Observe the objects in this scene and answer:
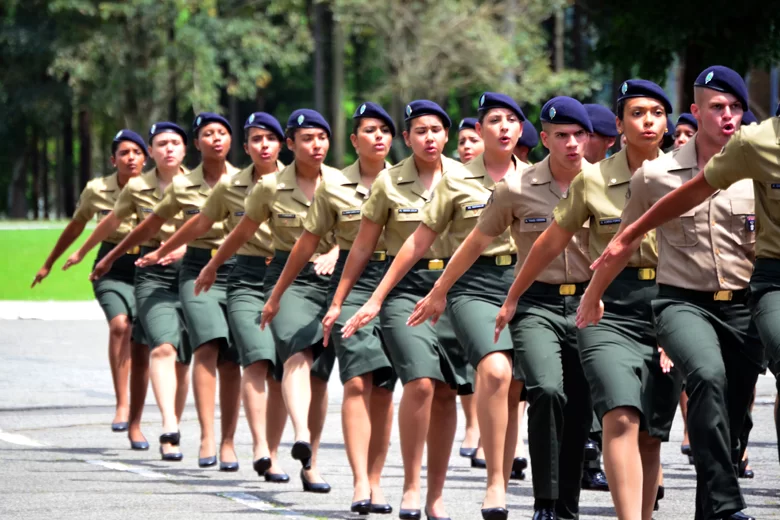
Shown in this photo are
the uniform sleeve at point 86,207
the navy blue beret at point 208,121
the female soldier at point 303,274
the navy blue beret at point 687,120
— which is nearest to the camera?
the female soldier at point 303,274

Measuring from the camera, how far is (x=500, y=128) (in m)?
8.43

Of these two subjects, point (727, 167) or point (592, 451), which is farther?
point (592, 451)

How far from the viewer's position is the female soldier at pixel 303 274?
9680mm

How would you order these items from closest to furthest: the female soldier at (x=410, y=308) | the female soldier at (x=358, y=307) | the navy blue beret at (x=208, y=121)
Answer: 1. the female soldier at (x=410, y=308)
2. the female soldier at (x=358, y=307)
3. the navy blue beret at (x=208, y=121)

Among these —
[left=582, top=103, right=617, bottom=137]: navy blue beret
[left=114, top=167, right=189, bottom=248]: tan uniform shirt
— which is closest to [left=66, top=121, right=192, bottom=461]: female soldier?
[left=114, top=167, right=189, bottom=248]: tan uniform shirt

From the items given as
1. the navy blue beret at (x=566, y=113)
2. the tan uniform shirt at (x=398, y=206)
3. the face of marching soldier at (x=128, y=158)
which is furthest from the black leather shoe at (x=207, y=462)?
the navy blue beret at (x=566, y=113)

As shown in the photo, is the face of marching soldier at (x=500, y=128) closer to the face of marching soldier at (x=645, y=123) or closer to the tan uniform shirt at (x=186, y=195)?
the face of marching soldier at (x=645, y=123)

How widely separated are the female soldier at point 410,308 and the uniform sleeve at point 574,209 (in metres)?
1.14

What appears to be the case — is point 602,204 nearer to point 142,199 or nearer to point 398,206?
point 398,206

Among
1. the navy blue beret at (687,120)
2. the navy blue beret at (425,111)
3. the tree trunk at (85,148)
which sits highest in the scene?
the navy blue beret at (425,111)

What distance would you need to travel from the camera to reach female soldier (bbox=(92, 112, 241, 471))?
35.0 feet

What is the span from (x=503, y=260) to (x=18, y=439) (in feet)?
16.5

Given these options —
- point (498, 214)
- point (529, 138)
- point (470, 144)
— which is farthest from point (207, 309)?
point (498, 214)

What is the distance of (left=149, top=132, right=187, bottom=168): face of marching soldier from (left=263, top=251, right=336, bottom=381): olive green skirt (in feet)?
7.49
